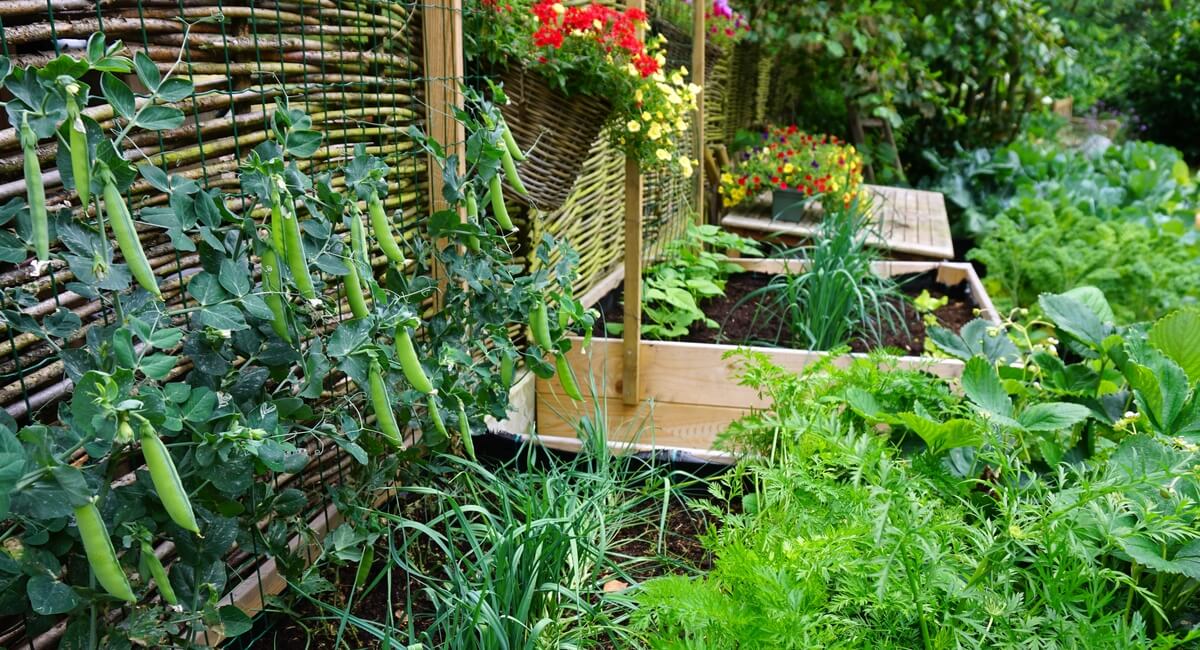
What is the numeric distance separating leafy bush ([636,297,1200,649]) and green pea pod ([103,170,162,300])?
873 mm

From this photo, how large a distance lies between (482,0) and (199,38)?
0.92 metres

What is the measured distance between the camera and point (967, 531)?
152 centimetres

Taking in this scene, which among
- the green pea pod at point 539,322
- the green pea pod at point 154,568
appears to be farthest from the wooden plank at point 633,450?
the green pea pod at point 154,568

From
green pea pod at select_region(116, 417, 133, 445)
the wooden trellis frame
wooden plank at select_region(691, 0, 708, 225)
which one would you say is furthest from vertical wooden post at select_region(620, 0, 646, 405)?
green pea pod at select_region(116, 417, 133, 445)

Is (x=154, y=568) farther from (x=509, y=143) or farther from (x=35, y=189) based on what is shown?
(x=509, y=143)

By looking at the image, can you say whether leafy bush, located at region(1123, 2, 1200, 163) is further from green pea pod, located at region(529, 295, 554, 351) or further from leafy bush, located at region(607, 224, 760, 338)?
green pea pod, located at region(529, 295, 554, 351)

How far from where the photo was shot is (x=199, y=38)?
1.49 meters

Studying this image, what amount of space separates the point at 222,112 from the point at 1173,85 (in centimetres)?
1363

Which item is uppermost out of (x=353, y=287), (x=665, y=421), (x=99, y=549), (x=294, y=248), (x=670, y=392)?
(x=294, y=248)

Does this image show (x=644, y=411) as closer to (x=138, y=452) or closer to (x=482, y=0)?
(x=482, y=0)

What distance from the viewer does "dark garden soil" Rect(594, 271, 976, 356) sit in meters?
3.45

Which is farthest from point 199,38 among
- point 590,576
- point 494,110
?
point 590,576

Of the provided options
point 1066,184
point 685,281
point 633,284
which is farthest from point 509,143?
point 1066,184

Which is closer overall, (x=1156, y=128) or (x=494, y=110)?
(x=494, y=110)
